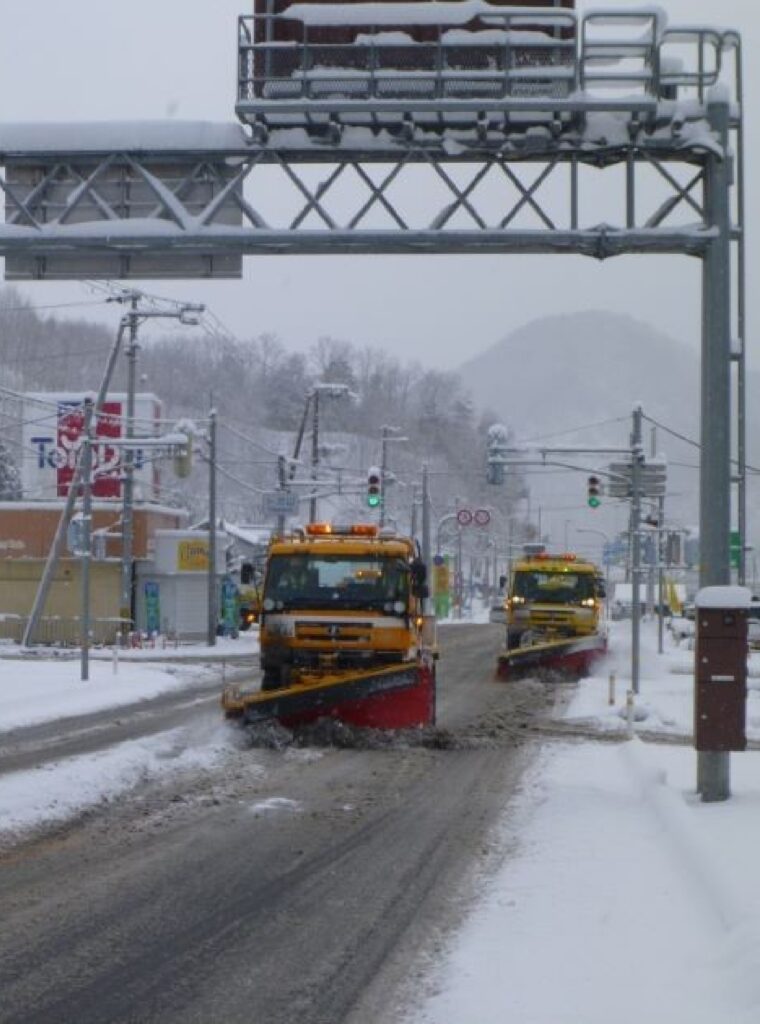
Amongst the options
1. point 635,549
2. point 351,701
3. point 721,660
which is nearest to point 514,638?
point 635,549

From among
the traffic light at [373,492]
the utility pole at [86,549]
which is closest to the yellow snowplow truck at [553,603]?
the traffic light at [373,492]

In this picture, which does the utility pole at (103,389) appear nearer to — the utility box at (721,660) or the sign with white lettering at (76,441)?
the sign with white lettering at (76,441)

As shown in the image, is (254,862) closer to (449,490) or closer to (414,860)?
(414,860)

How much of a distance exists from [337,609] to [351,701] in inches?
72.9

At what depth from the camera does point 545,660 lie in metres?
32.9

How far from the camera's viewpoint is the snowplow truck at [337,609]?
20.1 meters

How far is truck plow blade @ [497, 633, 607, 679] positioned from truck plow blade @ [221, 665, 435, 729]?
13.2 metres

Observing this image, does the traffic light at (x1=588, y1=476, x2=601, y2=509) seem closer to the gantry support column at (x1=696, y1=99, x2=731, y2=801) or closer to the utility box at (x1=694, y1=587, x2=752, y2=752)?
the gantry support column at (x1=696, y1=99, x2=731, y2=801)

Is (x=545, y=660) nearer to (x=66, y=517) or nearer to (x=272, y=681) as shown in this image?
(x=272, y=681)

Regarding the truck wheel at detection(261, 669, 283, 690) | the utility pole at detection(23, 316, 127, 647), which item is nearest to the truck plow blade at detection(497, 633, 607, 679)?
the truck wheel at detection(261, 669, 283, 690)

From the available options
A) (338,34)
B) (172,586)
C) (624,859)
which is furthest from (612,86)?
(172,586)

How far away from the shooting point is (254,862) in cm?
1096

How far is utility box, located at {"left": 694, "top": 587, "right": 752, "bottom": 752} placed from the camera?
43.8 ft

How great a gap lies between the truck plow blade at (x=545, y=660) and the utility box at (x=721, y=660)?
19.3 m
